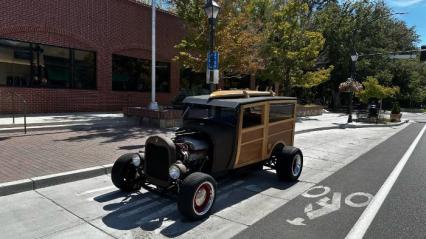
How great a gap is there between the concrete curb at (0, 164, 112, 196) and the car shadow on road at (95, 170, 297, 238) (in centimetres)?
107

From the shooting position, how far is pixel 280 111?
25.0ft

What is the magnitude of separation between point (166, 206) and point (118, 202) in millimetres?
760

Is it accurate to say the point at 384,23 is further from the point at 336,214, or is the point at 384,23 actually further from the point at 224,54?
the point at 336,214

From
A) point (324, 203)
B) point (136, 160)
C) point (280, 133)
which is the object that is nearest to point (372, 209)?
point (324, 203)

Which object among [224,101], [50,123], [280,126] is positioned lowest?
[50,123]

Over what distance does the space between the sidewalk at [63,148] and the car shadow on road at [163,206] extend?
1.82 meters

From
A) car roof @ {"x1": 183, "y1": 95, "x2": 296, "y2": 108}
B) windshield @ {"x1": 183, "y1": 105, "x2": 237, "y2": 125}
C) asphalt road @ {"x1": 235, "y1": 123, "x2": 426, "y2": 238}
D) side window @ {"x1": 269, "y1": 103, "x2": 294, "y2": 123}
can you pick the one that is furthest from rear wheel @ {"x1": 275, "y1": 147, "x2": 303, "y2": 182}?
windshield @ {"x1": 183, "y1": 105, "x2": 237, "y2": 125}

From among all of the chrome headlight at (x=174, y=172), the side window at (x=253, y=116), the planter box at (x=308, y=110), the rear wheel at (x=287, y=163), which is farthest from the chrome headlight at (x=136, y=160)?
the planter box at (x=308, y=110)

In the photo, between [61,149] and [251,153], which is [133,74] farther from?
[251,153]

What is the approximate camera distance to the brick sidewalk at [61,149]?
714cm

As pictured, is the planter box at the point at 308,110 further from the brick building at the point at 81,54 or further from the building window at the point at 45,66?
the building window at the point at 45,66

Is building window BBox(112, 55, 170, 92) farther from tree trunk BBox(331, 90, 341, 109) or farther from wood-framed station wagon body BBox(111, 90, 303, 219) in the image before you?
tree trunk BBox(331, 90, 341, 109)

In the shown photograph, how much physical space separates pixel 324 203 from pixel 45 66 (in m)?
14.0

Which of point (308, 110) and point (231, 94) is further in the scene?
point (308, 110)
